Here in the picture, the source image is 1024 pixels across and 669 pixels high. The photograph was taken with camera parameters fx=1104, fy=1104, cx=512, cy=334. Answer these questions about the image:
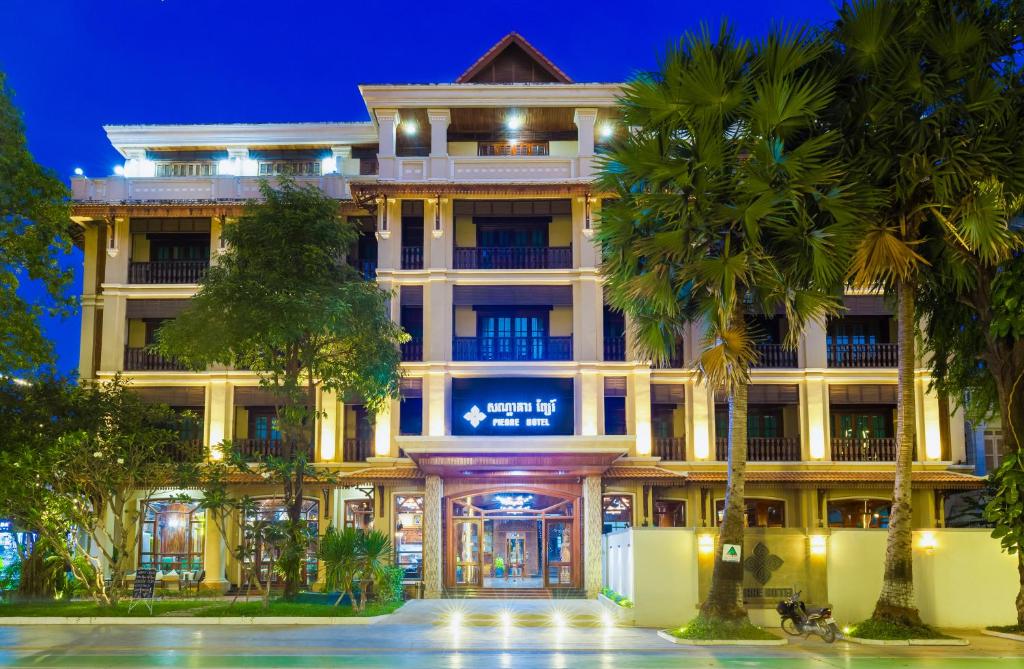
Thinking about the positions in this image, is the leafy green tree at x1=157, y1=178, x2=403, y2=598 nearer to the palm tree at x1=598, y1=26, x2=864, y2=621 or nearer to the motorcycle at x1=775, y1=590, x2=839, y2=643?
the palm tree at x1=598, y1=26, x2=864, y2=621

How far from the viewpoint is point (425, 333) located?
114 ft

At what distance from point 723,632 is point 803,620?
174 cm

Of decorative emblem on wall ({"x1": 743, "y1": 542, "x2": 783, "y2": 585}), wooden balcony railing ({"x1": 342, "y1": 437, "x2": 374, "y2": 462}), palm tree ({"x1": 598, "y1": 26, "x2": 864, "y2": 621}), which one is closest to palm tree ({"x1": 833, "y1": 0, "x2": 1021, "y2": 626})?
palm tree ({"x1": 598, "y1": 26, "x2": 864, "y2": 621})

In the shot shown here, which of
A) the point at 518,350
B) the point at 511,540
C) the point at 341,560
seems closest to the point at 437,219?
the point at 518,350

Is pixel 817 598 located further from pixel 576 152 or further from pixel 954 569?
pixel 576 152

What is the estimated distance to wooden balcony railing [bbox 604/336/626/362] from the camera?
35000 millimetres

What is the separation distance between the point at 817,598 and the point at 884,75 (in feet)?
34.1

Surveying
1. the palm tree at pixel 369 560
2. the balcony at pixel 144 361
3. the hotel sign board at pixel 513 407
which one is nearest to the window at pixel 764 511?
the hotel sign board at pixel 513 407

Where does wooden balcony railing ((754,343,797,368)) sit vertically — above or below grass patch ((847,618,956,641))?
above

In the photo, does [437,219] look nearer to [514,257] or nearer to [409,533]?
[514,257]

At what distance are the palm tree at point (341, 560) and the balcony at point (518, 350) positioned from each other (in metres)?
10.2

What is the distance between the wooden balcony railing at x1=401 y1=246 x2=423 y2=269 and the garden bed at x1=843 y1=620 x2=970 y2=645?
1933 cm

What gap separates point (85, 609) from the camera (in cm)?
2491

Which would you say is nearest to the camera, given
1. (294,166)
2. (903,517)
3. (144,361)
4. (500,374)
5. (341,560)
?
(903,517)
